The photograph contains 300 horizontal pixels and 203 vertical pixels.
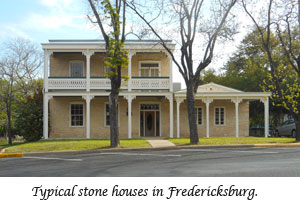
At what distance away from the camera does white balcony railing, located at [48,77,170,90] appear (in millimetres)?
22672

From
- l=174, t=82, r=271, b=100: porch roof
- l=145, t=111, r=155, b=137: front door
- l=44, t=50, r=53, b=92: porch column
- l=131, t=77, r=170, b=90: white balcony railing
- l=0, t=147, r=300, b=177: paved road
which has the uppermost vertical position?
l=44, t=50, r=53, b=92: porch column

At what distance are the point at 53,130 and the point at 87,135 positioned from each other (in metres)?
3.31

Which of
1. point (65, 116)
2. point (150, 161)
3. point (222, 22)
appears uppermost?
point (222, 22)

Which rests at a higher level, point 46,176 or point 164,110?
point 164,110

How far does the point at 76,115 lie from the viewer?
80.1ft

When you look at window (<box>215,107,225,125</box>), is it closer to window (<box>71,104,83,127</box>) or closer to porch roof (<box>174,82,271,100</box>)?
porch roof (<box>174,82,271,100</box>)

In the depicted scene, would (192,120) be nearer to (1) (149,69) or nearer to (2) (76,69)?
(1) (149,69)

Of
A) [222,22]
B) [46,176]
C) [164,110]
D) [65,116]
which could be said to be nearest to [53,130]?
[65,116]

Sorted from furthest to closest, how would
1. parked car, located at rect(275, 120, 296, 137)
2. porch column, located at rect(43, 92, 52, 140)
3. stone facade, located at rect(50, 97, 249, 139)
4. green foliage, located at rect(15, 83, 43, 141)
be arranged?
parked car, located at rect(275, 120, 296, 137), stone facade, located at rect(50, 97, 249, 139), green foliage, located at rect(15, 83, 43, 141), porch column, located at rect(43, 92, 52, 140)

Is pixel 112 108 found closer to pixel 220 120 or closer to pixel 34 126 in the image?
pixel 34 126

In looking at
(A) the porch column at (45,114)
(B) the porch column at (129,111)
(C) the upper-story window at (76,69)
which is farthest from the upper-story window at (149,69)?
(A) the porch column at (45,114)

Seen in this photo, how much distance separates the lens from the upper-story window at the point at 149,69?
82.1 ft

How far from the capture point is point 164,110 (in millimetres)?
24781

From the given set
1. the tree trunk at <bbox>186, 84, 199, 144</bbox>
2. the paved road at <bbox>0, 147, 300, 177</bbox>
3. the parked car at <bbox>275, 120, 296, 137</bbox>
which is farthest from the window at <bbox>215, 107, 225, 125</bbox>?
the paved road at <bbox>0, 147, 300, 177</bbox>
